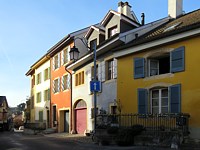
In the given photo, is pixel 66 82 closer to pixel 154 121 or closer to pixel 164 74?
pixel 164 74

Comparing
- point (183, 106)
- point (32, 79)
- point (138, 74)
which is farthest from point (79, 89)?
point (32, 79)

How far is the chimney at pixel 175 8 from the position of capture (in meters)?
25.0

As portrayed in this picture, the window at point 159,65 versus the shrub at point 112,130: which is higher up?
the window at point 159,65

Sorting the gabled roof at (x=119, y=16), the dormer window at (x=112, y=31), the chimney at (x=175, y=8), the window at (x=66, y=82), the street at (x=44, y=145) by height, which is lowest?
the street at (x=44, y=145)

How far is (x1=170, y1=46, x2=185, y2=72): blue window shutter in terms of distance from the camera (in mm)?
18000

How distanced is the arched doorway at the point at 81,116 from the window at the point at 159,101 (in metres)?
9.55

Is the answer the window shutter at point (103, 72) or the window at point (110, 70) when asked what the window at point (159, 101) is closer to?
the window at point (110, 70)

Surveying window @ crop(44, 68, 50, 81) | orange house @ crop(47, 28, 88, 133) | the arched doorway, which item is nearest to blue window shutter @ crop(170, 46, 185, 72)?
the arched doorway

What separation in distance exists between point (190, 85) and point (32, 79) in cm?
3645

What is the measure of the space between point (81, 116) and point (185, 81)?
44.0 ft

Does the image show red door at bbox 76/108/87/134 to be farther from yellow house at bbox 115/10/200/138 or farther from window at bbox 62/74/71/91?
yellow house at bbox 115/10/200/138

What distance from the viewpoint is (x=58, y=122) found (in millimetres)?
35031

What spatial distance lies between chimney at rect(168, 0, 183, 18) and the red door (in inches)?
386

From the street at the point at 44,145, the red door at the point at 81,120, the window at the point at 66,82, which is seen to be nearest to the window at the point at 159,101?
the street at the point at 44,145
